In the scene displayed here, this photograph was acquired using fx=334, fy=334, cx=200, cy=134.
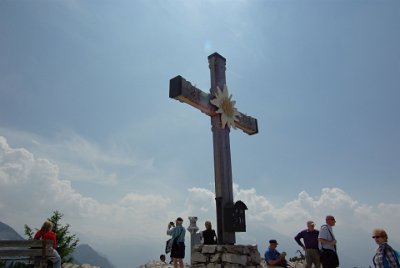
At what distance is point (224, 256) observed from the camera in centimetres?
693

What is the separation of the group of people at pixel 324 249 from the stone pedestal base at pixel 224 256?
144 centimetres

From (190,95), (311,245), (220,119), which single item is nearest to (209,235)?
(311,245)

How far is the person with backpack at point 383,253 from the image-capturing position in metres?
5.32

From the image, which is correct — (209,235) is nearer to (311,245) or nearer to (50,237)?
(311,245)

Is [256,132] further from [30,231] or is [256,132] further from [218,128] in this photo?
[30,231]

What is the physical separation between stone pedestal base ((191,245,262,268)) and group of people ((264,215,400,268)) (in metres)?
1.44

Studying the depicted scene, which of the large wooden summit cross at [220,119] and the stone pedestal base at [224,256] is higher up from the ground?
the large wooden summit cross at [220,119]

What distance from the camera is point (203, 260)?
718 cm

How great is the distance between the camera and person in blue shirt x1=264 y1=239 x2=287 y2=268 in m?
8.62

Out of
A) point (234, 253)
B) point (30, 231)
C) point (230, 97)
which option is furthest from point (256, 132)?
point (30, 231)

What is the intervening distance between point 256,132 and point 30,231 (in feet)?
41.3

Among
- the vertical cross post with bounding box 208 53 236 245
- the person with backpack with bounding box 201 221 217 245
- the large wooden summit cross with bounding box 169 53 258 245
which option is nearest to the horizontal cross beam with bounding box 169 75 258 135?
the large wooden summit cross with bounding box 169 53 258 245

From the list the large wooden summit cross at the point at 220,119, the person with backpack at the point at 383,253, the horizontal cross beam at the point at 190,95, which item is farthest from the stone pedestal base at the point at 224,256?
the horizontal cross beam at the point at 190,95

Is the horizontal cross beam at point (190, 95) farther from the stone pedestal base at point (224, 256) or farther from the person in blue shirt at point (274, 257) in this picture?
the person in blue shirt at point (274, 257)
